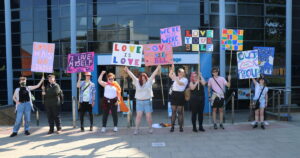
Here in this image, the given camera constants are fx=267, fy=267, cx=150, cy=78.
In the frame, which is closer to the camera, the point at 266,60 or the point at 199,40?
the point at 199,40

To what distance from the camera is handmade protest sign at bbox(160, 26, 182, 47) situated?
8571 mm

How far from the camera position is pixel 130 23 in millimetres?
14781

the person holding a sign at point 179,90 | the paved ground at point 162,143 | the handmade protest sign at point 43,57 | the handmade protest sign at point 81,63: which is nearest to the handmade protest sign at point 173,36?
the person holding a sign at point 179,90

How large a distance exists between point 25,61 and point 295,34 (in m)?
17.0

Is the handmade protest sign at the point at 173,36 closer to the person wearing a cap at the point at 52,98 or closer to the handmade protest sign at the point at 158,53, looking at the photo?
the handmade protest sign at the point at 158,53

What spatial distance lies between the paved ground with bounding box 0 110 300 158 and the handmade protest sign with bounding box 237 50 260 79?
175cm

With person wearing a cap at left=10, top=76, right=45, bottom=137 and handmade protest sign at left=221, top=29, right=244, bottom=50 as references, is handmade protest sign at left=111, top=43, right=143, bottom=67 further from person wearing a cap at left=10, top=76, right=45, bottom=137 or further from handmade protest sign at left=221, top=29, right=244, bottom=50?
handmade protest sign at left=221, top=29, right=244, bottom=50

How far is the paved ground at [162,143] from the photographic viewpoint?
240 inches

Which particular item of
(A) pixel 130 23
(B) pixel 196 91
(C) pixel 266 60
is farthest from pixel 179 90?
(A) pixel 130 23

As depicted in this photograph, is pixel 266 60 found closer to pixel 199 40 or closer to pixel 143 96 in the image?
pixel 199 40

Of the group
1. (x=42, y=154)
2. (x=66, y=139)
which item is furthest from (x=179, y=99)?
(x=42, y=154)

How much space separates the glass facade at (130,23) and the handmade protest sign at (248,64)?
5796 mm

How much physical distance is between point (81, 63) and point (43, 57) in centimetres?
122

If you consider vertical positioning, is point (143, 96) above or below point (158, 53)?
below
